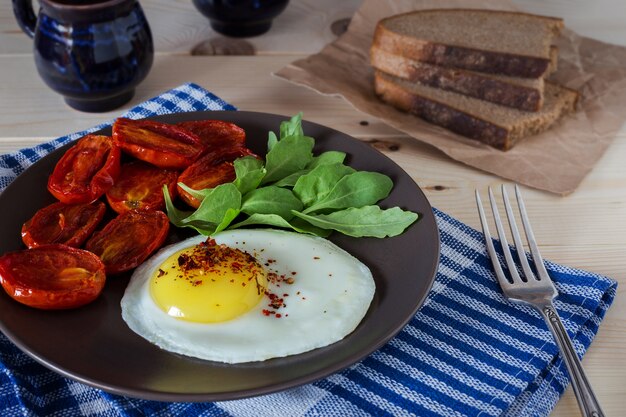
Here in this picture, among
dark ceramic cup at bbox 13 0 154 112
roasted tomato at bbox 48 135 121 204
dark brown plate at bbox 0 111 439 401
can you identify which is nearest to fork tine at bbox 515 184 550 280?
dark brown plate at bbox 0 111 439 401

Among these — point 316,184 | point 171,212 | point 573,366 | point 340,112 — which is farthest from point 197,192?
point 340,112

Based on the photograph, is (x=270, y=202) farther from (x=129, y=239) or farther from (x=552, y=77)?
(x=552, y=77)

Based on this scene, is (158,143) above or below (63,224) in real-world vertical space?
above

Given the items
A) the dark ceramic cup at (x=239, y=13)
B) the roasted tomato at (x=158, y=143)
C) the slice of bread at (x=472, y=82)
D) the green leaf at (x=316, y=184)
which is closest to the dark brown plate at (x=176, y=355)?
the green leaf at (x=316, y=184)

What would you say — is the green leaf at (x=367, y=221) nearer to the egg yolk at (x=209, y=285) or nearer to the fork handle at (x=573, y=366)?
the egg yolk at (x=209, y=285)

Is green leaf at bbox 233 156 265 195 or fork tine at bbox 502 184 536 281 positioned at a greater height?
green leaf at bbox 233 156 265 195

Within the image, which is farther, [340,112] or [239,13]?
[239,13]

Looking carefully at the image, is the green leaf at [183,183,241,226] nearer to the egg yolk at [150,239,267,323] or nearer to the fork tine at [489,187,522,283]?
the egg yolk at [150,239,267,323]
